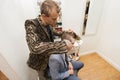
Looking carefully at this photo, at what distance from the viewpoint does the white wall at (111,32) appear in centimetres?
190

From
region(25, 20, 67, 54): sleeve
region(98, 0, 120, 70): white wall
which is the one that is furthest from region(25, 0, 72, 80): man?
region(98, 0, 120, 70): white wall

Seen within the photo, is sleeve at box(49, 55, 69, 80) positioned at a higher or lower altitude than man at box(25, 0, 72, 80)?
lower

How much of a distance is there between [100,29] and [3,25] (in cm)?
183

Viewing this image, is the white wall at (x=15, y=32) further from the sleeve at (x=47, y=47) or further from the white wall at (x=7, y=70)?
the sleeve at (x=47, y=47)

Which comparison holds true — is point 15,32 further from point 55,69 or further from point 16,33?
point 55,69

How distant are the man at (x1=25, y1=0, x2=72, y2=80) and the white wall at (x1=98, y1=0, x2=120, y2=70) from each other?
1376 mm

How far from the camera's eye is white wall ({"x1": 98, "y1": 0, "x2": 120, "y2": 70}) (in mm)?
1903

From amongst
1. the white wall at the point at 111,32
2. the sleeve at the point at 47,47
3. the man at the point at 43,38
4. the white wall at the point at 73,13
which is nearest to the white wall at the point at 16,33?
the man at the point at 43,38

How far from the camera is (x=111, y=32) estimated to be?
80.7 inches

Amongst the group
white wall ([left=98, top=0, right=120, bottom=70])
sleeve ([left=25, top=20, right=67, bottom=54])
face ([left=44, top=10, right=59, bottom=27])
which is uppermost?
face ([left=44, top=10, right=59, bottom=27])

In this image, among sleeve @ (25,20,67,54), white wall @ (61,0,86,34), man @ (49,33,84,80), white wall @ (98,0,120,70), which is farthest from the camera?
white wall @ (98,0,120,70)

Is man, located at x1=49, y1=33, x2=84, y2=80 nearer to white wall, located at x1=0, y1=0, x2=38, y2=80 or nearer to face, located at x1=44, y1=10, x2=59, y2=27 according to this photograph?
face, located at x1=44, y1=10, x2=59, y2=27

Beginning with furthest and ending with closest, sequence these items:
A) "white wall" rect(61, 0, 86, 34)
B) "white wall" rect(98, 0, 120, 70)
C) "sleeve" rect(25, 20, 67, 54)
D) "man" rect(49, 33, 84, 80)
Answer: "white wall" rect(98, 0, 120, 70) → "white wall" rect(61, 0, 86, 34) → "man" rect(49, 33, 84, 80) → "sleeve" rect(25, 20, 67, 54)

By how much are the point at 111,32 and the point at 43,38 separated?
1.54 meters
